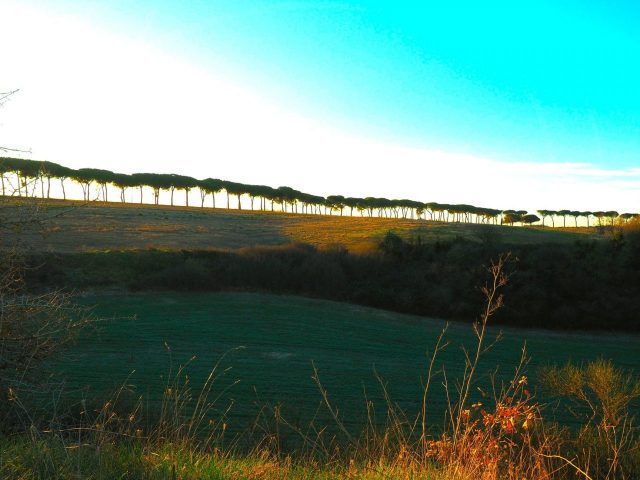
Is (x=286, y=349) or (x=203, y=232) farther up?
(x=203, y=232)

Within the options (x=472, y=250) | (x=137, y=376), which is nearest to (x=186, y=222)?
(x=472, y=250)

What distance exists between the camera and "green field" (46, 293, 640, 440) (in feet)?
54.1

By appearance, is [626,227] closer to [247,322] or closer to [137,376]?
[247,322]

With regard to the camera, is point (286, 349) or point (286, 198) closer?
point (286, 349)

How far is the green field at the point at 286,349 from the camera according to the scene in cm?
1648

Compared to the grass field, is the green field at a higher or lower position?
lower

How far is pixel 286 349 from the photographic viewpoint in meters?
24.8

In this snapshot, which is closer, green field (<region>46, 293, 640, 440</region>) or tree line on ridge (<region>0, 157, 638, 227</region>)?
green field (<region>46, 293, 640, 440</region>)

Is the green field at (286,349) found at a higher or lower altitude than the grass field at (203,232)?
lower

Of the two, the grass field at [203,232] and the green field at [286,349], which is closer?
the green field at [286,349]

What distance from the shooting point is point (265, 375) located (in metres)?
19.3

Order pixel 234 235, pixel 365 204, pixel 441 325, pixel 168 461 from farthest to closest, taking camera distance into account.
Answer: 1. pixel 365 204
2. pixel 234 235
3. pixel 441 325
4. pixel 168 461

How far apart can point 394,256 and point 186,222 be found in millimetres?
28143

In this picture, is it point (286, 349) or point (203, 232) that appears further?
point (203, 232)
